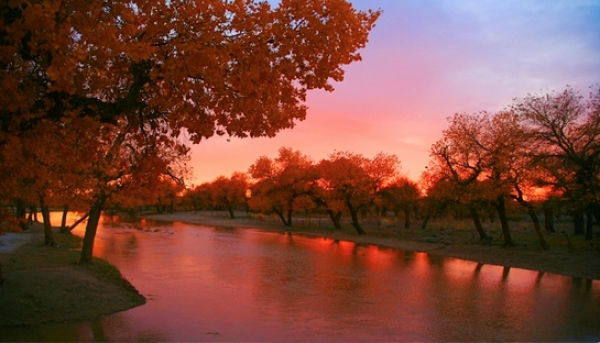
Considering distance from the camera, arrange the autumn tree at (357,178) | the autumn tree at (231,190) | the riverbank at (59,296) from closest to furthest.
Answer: the riverbank at (59,296), the autumn tree at (357,178), the autumn tree at (231,190)

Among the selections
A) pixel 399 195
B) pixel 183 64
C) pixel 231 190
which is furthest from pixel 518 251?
pixel 231 190

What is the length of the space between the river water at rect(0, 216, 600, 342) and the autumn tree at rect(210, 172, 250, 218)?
56.4 meters

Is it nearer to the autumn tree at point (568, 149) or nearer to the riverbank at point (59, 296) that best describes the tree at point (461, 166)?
the autumn tree at point (568, 149)

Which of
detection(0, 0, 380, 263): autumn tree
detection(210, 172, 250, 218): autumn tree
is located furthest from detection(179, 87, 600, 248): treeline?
detection(210, 172, 250, 218): autumn tree

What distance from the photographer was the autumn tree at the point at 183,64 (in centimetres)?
507

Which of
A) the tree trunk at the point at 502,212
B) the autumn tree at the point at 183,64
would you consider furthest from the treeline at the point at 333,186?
the autumn tree at the point at 183,64

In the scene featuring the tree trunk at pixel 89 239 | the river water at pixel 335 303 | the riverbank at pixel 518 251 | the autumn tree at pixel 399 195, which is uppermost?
the autumn tree at pixel 399 195

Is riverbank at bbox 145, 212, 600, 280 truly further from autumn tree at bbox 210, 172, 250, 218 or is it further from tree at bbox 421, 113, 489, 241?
autumn tree at bbox 210, 172, 250, 218

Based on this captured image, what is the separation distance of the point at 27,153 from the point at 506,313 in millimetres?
13009

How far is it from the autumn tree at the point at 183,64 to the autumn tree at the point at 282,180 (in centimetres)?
4457

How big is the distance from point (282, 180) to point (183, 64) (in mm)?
47986

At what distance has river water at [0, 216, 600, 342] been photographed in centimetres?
1052

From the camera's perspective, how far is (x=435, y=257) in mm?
28812

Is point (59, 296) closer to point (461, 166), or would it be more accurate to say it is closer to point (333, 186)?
point (461, 166)
